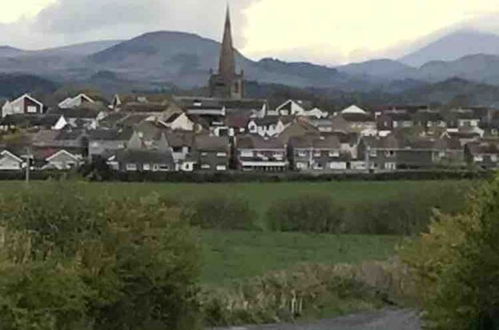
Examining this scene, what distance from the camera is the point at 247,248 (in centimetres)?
4153

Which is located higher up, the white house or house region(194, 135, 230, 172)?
the white house

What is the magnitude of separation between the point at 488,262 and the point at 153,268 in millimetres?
6168

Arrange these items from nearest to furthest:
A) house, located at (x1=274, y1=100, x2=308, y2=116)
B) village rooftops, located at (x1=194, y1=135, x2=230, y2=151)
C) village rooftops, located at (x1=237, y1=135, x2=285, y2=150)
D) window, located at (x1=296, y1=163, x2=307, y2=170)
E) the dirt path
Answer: the dirt path, village rooftops, located at (x1=194, y1=135, x2=230, y2=151), window, located at (x1=296, y1=163, x2=307, y2=170), village rooftops, located at (x1=237, y1=135, x2=285, y2=150), house, located at (x1=274, y1=100, x2=308, y2=116)

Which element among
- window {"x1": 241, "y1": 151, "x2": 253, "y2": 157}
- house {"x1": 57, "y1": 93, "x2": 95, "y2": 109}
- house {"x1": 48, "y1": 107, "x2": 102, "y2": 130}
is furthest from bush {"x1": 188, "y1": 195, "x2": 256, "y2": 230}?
house {"x1": 57, "y1": 93, "x2": 95, "y2": 109}

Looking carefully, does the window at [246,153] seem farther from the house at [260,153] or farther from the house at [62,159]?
the house at [62,159]

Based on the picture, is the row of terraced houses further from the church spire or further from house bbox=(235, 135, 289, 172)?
the church spire

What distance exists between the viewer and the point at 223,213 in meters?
47.5

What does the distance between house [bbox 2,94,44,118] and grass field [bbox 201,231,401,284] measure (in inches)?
3130

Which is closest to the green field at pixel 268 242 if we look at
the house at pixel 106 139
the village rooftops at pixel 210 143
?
the village rooftops at pixel 210 143

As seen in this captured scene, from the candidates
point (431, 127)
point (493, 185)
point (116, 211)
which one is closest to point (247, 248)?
point (116, 211)

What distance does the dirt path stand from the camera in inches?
1184

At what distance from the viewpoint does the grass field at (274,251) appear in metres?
36.3

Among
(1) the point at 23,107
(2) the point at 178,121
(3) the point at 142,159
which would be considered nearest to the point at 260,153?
(3) the point at 142,159

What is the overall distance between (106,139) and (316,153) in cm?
1474
